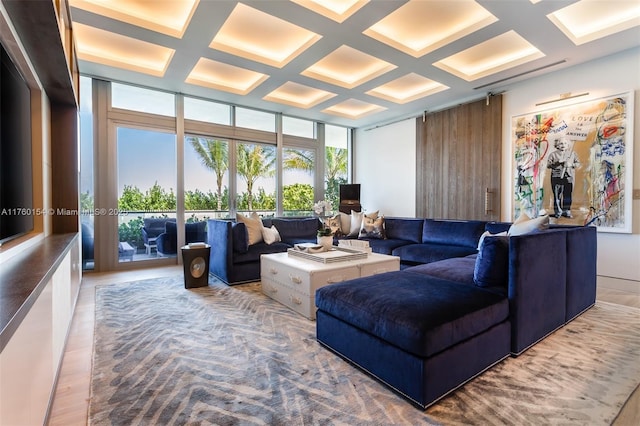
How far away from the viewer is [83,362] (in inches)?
77.1

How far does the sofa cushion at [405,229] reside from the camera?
15.3 ft

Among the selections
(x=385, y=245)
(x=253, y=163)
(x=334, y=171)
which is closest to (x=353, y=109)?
(x=334, y=171)

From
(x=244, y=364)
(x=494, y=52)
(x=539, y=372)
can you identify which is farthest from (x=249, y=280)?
(x=494, y=52)

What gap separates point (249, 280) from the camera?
388 cm

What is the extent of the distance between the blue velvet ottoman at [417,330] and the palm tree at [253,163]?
14.0ft

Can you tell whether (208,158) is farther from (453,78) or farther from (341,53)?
(453,78)

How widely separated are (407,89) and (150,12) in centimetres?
385

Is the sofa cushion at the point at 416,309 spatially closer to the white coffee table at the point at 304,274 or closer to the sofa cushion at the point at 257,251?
the white coffee table at the point at 304,274

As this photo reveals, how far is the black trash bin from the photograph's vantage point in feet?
11.8

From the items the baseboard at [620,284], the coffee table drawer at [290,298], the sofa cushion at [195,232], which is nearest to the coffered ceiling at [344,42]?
the sofa cushion at [195,232]

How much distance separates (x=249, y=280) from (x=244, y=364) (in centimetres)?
203

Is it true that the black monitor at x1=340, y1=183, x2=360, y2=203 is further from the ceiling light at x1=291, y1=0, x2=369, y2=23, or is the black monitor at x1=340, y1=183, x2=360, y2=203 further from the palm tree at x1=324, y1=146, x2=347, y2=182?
the ceiling light at x1=291, y1=0, x2=369, y2=23

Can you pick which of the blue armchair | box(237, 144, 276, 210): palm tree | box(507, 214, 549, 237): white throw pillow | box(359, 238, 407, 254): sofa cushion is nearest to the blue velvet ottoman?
box(507, 214, 549, 237): white throw pillow

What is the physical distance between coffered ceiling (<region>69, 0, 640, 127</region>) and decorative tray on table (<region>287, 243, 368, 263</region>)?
2.32 m
